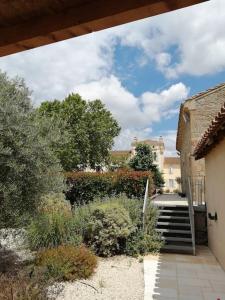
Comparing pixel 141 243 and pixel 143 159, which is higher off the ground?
pixel 143 159

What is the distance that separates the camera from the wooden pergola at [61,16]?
2.09 metres

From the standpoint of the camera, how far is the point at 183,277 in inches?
309

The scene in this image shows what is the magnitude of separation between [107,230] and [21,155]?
3.96m

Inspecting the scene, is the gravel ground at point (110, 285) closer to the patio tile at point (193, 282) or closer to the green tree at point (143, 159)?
the patio tile at point (193, 282)

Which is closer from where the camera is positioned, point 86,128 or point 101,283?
point 101,283

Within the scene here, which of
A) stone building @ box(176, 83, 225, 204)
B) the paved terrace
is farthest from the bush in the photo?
stone building @ box(176, 83, 225, 204)

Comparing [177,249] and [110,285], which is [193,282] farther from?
[177,249]

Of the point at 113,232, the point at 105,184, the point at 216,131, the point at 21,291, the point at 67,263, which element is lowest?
the point at 67,263

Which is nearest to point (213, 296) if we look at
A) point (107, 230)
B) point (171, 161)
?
point (107, 230)

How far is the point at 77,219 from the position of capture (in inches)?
409

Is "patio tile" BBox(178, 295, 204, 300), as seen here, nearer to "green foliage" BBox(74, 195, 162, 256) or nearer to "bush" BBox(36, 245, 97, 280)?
"bush" BBox(36, 245, 97, 280)

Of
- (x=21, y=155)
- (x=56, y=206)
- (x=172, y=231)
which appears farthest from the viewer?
(x=172, y=231)

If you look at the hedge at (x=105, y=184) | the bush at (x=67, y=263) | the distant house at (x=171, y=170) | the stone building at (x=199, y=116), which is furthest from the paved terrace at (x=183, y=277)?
the distant house at (x=171, y=170)

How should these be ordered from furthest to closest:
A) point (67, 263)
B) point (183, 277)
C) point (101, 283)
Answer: point (183, 277)
point (67, 263)
point (101, 283)
